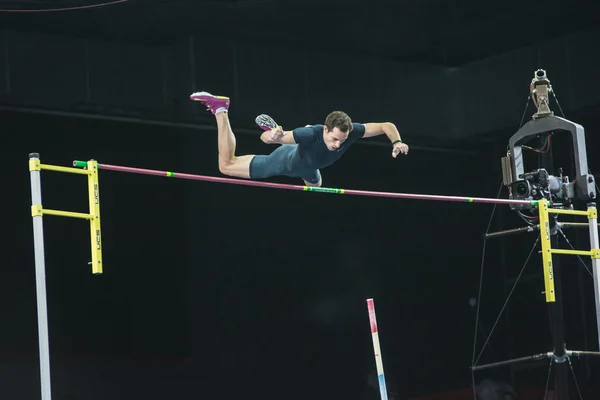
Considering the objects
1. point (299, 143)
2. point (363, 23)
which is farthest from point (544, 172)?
point (363, 23)

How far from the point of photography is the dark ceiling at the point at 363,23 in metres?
11.0

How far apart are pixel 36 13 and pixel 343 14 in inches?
135

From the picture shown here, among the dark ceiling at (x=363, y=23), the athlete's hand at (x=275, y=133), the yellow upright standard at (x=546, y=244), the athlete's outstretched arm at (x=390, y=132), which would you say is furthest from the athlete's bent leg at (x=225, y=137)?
the dark ceiling at (x=363, y=23)

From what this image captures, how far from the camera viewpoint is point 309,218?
1160 centimetres

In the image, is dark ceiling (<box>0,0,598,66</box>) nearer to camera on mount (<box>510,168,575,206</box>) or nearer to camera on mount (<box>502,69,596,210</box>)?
camera on mount (<box>502,69,596,210</box>)

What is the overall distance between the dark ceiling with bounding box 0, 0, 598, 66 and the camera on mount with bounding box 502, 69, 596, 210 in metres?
3.61

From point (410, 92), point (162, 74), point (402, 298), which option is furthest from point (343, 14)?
point (402, 298)

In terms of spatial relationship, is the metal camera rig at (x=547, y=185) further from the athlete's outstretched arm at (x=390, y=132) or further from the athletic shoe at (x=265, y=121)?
the athletic shoe at (x=265, y=121)

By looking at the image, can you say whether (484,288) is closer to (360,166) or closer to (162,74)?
(360,166)

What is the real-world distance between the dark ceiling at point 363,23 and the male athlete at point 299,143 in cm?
373

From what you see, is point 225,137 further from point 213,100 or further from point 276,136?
point 276,136

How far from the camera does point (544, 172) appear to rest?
27.4ft

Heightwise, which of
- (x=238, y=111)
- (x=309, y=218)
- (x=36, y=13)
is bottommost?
(x=309, y=218)

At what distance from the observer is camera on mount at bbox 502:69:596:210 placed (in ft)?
27.1
